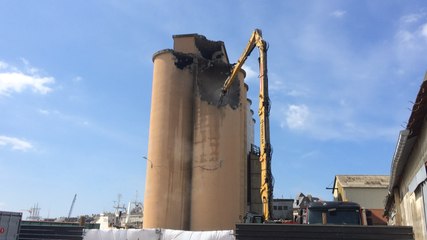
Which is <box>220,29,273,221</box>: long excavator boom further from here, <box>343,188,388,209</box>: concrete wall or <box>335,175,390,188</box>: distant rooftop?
<box>335,175,390,188</box>: distant rooftop

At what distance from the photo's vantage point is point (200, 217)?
39.4 m

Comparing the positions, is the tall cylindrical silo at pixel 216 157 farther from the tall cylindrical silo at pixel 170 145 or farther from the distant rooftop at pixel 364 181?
the distant rooftop at pixel 364 181

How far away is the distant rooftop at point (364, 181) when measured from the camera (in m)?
41.1

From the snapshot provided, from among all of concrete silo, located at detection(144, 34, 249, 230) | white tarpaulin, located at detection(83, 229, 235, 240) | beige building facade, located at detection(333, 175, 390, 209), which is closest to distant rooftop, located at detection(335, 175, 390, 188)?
beige building facade, located at detection(333, 175, 390, 209)

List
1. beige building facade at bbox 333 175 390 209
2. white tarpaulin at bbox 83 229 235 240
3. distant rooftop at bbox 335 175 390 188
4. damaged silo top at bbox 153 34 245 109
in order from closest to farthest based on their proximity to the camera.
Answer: white tarpaulin at bbox 83 229 235 240 < beige building facade at bbox 333 175 390 209 < distant rooftop at bbox 335 175 390 188 < damaged silo top at bbox 153 34 245 109

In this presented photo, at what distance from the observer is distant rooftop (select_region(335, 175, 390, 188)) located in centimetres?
4106

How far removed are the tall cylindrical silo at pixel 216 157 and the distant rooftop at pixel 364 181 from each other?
10.5 metres

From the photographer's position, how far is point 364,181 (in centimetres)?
4228

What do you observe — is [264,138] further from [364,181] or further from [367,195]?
[364,181]

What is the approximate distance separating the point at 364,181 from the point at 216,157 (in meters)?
15.0

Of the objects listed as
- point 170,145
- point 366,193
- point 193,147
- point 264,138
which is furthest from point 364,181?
point 264,138

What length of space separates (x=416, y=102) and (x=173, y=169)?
33.2 m

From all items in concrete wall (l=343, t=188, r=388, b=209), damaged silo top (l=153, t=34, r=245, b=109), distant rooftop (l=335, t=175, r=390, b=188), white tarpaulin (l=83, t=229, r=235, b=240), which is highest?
damaged silo top (l=153, t=34, r=245, b=109)

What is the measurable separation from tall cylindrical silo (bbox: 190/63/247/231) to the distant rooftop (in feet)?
34.3
